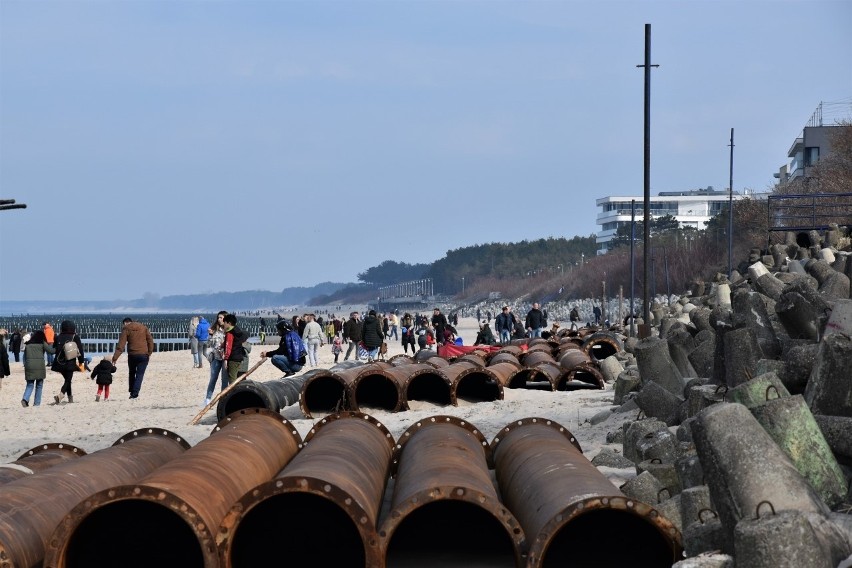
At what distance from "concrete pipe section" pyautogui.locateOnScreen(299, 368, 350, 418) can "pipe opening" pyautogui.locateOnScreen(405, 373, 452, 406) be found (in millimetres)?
1280

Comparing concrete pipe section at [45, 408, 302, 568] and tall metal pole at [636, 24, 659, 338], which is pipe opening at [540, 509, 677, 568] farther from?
tall metal pole at [636, 24, 659, 338]

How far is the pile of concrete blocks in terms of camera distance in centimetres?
566

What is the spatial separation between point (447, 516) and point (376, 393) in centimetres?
962

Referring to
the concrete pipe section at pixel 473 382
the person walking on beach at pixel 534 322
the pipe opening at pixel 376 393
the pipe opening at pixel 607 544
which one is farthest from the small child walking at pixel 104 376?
the person walking on beach at pixel 534 322

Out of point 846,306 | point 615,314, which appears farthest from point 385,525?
point 615,314

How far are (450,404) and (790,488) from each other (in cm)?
1190

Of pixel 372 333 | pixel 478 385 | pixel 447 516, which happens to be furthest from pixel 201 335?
pixel 447 516

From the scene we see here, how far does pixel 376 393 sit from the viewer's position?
59.3 feet

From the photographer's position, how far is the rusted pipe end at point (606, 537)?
6.79 meters

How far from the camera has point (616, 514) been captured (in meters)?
7.91

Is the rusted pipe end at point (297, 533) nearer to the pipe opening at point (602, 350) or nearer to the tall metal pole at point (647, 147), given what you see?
the tall metal pole at point (647, 147)

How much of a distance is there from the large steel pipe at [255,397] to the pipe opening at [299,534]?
7557 millimetres

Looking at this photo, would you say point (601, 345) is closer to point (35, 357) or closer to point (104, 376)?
point (104, 376)

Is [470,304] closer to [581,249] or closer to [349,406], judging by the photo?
[581,249]
